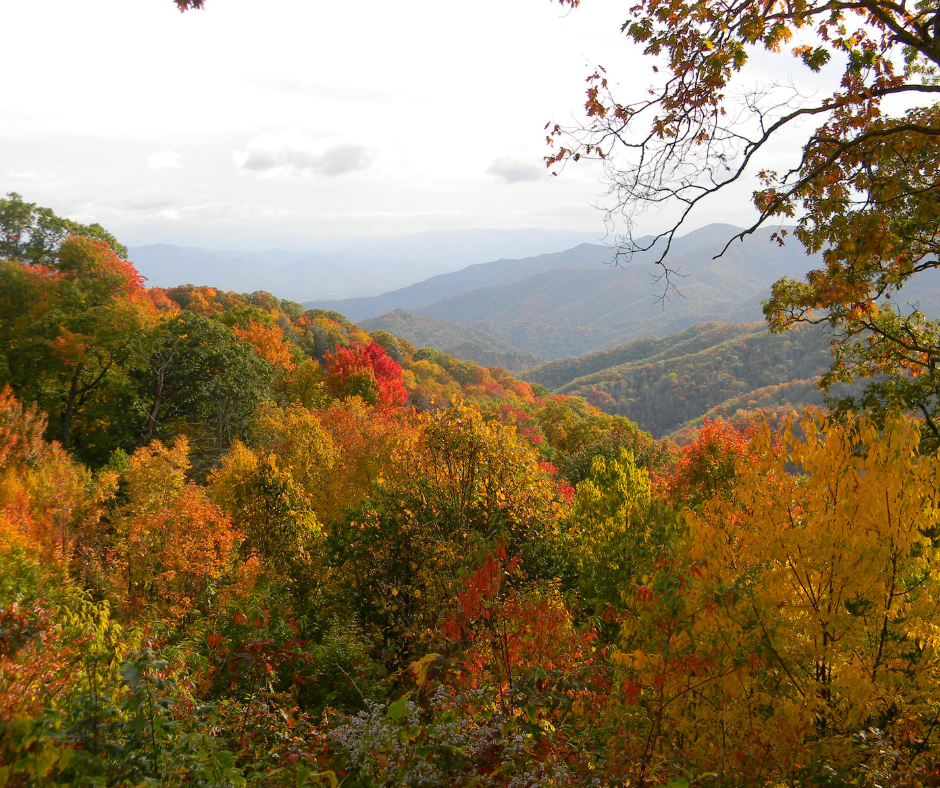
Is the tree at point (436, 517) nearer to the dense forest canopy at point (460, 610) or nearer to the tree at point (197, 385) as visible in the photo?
the dense forest canopy at point (460, 610)

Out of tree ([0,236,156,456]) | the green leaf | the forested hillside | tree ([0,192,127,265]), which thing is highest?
tree ([0,192,127,265])

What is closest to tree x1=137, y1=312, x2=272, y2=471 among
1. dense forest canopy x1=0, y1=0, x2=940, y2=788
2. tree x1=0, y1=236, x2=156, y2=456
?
tree x1=0, y1=236, x2=156, y2=456

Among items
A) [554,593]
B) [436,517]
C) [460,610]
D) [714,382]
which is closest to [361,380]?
[436,517]

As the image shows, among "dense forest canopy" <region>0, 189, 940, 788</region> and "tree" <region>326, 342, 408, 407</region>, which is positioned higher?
"tree" <region>326, 342, 408, 407</region>

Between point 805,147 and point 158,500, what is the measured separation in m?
16.9

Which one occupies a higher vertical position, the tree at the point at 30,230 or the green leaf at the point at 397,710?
the tree at the point at 30,230

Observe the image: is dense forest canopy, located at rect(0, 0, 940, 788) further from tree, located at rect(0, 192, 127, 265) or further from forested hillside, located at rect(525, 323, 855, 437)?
forested hillside, located at rect(525, 323, 855, 437)

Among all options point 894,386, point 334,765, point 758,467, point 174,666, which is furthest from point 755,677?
point 894,386

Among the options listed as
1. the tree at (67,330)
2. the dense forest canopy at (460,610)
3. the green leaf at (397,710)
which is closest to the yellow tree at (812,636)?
the dense forest canopy at (460,610)

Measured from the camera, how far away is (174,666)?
671 cm

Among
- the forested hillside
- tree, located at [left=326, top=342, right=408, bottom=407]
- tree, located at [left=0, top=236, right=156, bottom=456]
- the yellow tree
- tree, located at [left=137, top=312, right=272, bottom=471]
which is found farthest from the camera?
the forested hillside

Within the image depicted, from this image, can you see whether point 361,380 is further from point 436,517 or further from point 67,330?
point 436,517

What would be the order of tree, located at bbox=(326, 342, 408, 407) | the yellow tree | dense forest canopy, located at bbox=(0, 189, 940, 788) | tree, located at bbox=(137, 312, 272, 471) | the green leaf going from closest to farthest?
the green leaf, dense forest canopy, located at bbox=(0, 189, 940, 788), the yellow tree, tree, located at bbox=(137, 312, 272, 471), tree, located at bbox=(326, 342, 408, 407)

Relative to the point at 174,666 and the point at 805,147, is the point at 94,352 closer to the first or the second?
the point at 174,666
